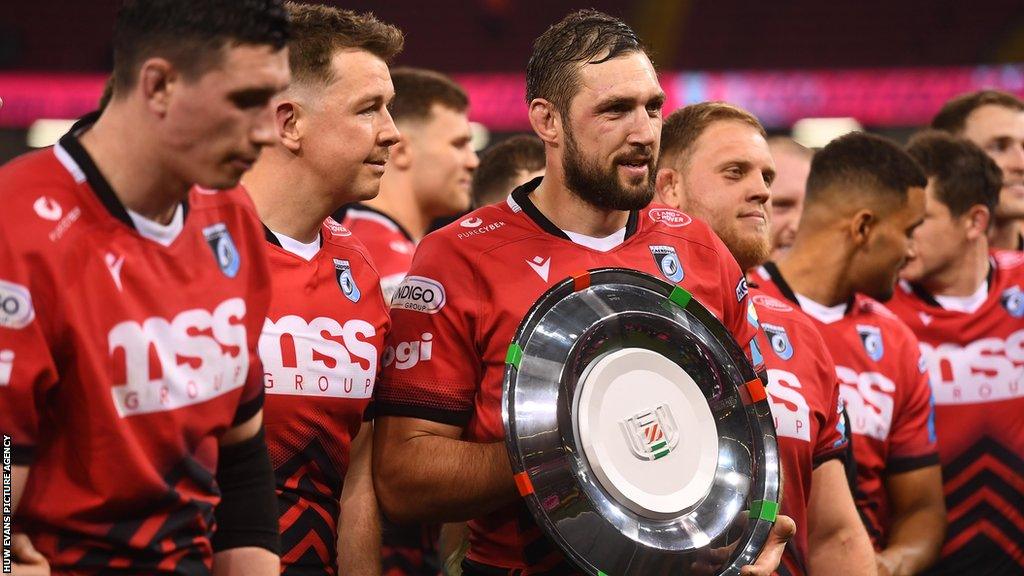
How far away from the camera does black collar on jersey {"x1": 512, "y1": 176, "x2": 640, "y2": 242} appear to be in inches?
107

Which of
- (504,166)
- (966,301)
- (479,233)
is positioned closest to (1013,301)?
(966,301)

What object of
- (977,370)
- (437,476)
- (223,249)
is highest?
(223,249)

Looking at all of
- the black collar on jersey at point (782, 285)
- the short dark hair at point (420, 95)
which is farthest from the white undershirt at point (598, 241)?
the short dark hair at point (420, 95)

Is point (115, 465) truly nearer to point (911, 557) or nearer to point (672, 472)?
point (672, 472)

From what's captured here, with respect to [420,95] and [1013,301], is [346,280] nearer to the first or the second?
[420,95]

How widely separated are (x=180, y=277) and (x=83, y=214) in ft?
0.60

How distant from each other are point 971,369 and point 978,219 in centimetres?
58

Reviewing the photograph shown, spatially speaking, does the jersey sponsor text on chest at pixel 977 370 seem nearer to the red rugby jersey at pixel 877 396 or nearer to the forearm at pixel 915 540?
the red rugby jersey at pixel 877 396

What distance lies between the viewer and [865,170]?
3.90m

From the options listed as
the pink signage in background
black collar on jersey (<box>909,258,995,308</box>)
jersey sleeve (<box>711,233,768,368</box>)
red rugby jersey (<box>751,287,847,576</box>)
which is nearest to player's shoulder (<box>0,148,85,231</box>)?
jersey sleeve (<box>711,233,768,368</box>)

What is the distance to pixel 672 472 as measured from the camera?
2.32m

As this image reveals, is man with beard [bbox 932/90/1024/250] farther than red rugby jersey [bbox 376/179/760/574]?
Yes

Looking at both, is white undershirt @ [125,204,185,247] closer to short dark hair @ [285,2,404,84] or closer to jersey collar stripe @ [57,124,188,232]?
jersey collar stripe @ [57,124,188,232]

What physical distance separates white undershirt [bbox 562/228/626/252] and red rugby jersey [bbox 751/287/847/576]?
0.59 meters
